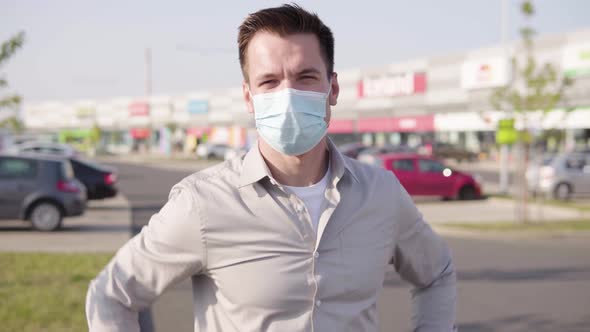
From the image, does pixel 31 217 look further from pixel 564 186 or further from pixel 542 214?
pixel 564 186

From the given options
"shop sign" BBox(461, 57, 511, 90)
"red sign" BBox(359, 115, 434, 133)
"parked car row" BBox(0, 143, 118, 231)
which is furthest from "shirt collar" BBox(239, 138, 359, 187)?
"red sign" BBox(359, 115, 434, 133)

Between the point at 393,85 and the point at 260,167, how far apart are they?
59.6m

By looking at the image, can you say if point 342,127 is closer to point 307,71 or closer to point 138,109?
point 138,109

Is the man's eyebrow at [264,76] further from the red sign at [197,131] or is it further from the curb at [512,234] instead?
the red sign at [197,131]

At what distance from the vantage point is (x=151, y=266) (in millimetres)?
2078

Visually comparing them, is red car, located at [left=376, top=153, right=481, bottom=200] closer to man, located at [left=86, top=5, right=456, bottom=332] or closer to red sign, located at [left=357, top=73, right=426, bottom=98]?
man, located at [left=86, top=5, right=456, bottom=332]

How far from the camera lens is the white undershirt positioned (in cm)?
221

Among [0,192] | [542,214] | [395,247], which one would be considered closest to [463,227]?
[542,214]

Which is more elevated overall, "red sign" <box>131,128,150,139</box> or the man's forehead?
the man's forehead

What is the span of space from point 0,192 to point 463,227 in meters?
9.77

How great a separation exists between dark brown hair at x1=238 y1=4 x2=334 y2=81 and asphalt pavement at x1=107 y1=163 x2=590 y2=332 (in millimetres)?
4331

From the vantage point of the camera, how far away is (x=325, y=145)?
2.45 metres

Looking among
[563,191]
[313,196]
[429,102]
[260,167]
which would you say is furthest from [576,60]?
[260,167]

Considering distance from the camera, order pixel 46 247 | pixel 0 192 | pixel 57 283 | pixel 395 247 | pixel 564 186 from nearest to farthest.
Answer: pixel 395 247 < pixel 57 283 < pixel 46 247 < pixel 0 192 < pixel 564 186
